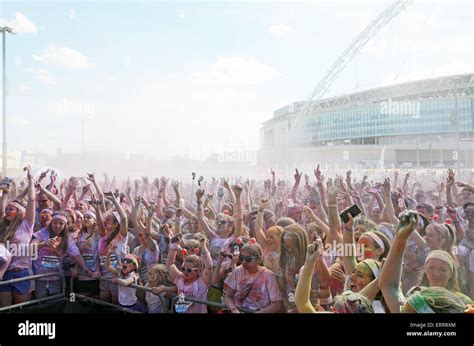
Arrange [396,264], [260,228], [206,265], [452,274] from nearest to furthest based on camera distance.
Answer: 1. [396,264]
2. [452,274]
3. [206,265]
4. [260,228]

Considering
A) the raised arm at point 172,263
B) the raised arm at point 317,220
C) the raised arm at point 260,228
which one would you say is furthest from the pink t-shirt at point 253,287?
the raised arm at point 317,220

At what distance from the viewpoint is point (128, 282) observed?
2969mm

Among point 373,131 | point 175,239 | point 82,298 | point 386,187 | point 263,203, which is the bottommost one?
point 82,298

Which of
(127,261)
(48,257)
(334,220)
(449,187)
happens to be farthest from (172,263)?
(449,187)

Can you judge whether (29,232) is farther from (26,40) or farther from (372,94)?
(372,94)

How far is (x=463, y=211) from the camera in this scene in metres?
2.96

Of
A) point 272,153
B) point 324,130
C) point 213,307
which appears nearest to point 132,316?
point 213,307

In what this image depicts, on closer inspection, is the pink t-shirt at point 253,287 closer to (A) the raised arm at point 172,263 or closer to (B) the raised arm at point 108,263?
(A) the raised arm at point 172,263

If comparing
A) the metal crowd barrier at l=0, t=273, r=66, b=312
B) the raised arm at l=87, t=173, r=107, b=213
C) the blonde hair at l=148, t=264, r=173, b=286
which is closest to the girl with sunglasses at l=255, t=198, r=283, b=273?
the blonde hair at l=148, t=264, r=173, b=286

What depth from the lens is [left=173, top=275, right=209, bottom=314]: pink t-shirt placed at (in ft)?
9.40

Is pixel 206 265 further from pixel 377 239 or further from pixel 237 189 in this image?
pixel 377 239

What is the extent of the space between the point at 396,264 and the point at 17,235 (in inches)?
99.7

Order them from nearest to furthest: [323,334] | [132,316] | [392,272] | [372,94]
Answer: [392,272]
[323,334]
[132,316]
[372,94]

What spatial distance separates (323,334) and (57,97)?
8.11 feet
